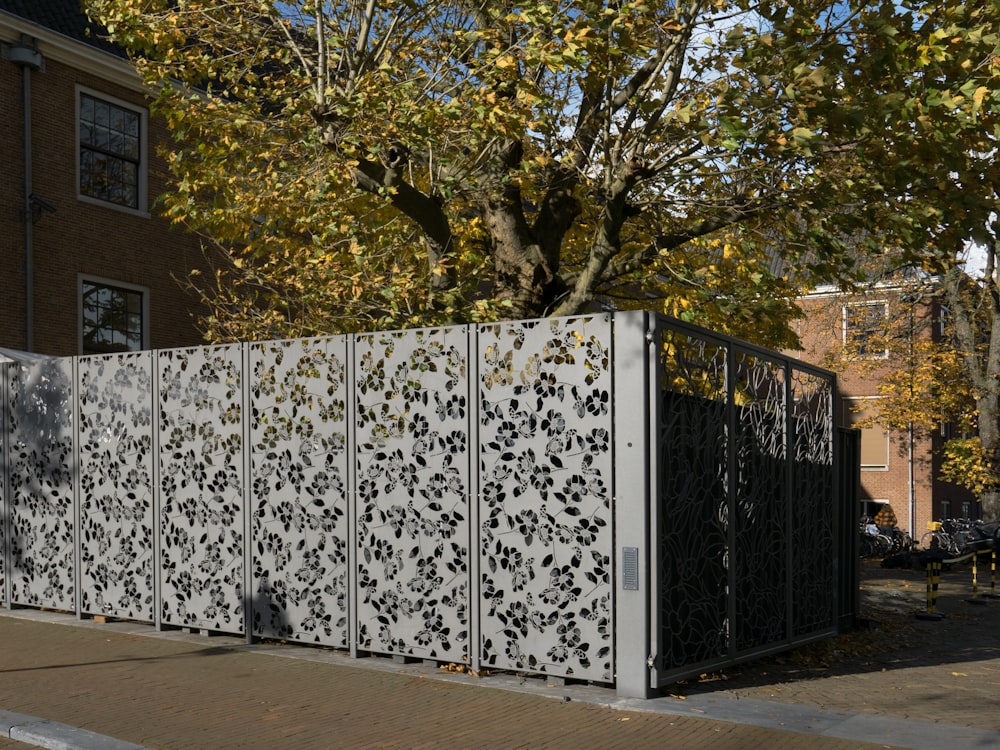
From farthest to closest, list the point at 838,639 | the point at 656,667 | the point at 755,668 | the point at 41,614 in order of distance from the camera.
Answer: the point at 41,614 → the point at 838,639 → the point at 755,668 → the point at 656,667

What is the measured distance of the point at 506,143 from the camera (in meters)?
13.2

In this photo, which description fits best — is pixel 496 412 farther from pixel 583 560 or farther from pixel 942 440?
pixel 942 440

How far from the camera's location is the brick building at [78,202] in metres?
20.3

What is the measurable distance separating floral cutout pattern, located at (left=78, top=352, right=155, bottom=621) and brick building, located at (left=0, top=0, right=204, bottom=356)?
257 inches

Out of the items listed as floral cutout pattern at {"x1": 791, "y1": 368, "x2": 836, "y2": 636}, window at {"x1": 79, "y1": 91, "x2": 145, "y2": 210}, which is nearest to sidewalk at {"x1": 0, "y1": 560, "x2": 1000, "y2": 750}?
floral cutout pattern at {"x1": 791, "y1": 368, "x2": 836, "y2": 636}

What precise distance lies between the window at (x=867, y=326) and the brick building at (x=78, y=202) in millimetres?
18212

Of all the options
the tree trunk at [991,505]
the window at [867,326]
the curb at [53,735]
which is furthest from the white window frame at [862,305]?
the curb at [53,735]

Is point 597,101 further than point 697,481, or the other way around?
point 597,101

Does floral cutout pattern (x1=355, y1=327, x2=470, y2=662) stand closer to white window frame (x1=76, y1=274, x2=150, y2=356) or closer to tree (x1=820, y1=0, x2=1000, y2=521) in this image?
tree (x1=820, y1=0, x2=1000, y2=521)

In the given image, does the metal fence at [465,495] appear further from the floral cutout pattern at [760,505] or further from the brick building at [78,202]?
the brick building at [78,202]

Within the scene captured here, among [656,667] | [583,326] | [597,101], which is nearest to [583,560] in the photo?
[656,667]

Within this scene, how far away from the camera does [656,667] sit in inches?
352

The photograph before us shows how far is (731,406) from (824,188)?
274 cm

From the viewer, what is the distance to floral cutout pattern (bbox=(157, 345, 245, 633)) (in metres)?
11.9
